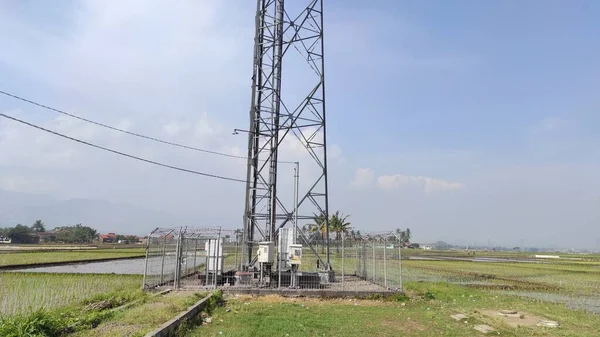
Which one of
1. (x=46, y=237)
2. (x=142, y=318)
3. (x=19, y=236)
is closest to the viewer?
(x=142, y=318)

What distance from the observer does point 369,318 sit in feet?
37.6

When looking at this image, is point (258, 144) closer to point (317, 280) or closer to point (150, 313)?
point (317, 280)

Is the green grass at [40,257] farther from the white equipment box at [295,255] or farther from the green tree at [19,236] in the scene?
the green tree at [19,236]

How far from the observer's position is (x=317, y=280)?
→ 52.1ft

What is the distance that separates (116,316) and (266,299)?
5892 mm

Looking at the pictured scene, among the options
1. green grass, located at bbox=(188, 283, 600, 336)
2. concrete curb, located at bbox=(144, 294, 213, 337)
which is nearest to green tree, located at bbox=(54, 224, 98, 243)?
green grass, located at bbox=(188, 283, 600, 336)

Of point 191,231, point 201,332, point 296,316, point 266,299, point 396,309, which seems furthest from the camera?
point 191,231

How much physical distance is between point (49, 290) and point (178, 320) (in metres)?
11.1

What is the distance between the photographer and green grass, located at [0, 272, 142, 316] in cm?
1315

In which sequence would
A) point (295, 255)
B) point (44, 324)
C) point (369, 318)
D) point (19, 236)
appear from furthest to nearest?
point (19, 236) < point (295, 255) < point (369, 318) < point (44, 324)

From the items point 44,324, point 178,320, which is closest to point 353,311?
point 178,320

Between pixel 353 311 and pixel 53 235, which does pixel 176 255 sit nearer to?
pixel 353 311

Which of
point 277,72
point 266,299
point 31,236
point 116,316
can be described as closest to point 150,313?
point 116,316

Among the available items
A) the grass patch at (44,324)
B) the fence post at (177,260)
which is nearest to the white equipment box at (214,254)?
the fence post at (177,260)
